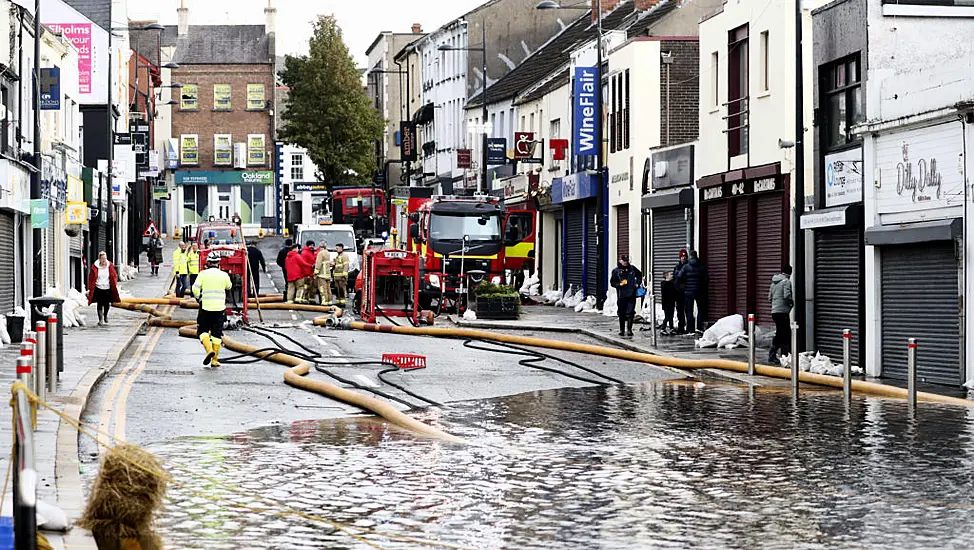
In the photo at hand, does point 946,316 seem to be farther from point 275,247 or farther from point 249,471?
point 275,247

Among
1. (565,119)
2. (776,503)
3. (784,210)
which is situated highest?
(565,119)

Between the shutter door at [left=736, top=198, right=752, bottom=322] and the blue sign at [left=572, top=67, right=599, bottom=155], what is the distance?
10.6 meters

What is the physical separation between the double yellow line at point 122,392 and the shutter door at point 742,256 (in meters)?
11.5

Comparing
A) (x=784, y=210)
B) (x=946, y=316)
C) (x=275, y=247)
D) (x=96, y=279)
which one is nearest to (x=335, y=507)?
(x=946, y=316)

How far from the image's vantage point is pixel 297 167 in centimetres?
10731

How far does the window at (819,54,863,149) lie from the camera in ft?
88.6

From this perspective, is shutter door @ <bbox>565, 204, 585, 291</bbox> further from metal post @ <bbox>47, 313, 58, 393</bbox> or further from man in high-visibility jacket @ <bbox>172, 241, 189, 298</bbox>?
metal post @ <bbox>47, 313, 58, 393</bbox>

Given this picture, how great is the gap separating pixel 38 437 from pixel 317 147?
8154 centimetres

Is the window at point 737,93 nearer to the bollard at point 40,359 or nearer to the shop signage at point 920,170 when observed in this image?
the shop signage at point 920,170

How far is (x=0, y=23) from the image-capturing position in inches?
1335

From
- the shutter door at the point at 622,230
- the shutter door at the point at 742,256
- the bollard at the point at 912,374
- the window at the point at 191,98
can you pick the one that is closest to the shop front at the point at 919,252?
the bollard at the point at 912,374

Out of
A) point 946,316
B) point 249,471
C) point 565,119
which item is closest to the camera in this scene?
point 249,471

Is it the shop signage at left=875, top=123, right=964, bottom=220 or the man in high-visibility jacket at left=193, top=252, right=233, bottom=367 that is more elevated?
the shop signage at left=875, top=123, right=964, bottom=220

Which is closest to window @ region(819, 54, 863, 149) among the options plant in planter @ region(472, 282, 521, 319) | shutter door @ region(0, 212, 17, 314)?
plant in planter @ region(472, 282, 521, 319)
